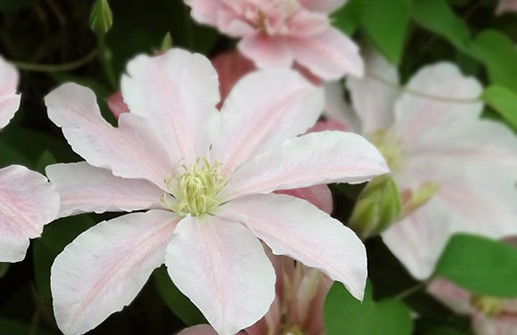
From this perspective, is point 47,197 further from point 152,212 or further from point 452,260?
point 452,260

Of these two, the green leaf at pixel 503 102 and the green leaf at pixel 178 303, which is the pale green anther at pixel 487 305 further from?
the green leaf at pixel 178 303

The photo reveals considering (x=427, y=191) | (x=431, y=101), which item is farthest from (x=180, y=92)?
(x=431, y=101)

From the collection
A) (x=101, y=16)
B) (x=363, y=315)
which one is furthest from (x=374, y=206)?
(x=101, y=16)

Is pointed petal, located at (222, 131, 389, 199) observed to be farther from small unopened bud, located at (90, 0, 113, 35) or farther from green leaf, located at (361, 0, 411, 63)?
green leaf, located at (361, 0, 411, 63)

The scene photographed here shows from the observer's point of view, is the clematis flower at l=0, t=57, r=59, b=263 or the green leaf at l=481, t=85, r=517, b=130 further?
the green leaf at l=481, t=85, r=517, b=130

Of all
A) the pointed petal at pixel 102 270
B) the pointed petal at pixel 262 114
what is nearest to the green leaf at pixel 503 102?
the pointed petal at pixel 262 114

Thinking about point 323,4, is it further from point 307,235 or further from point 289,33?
point 307,235

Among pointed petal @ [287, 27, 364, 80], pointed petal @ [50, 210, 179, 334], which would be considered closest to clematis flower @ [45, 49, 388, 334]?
pointed petal @ [50, 210, 179, 334]
